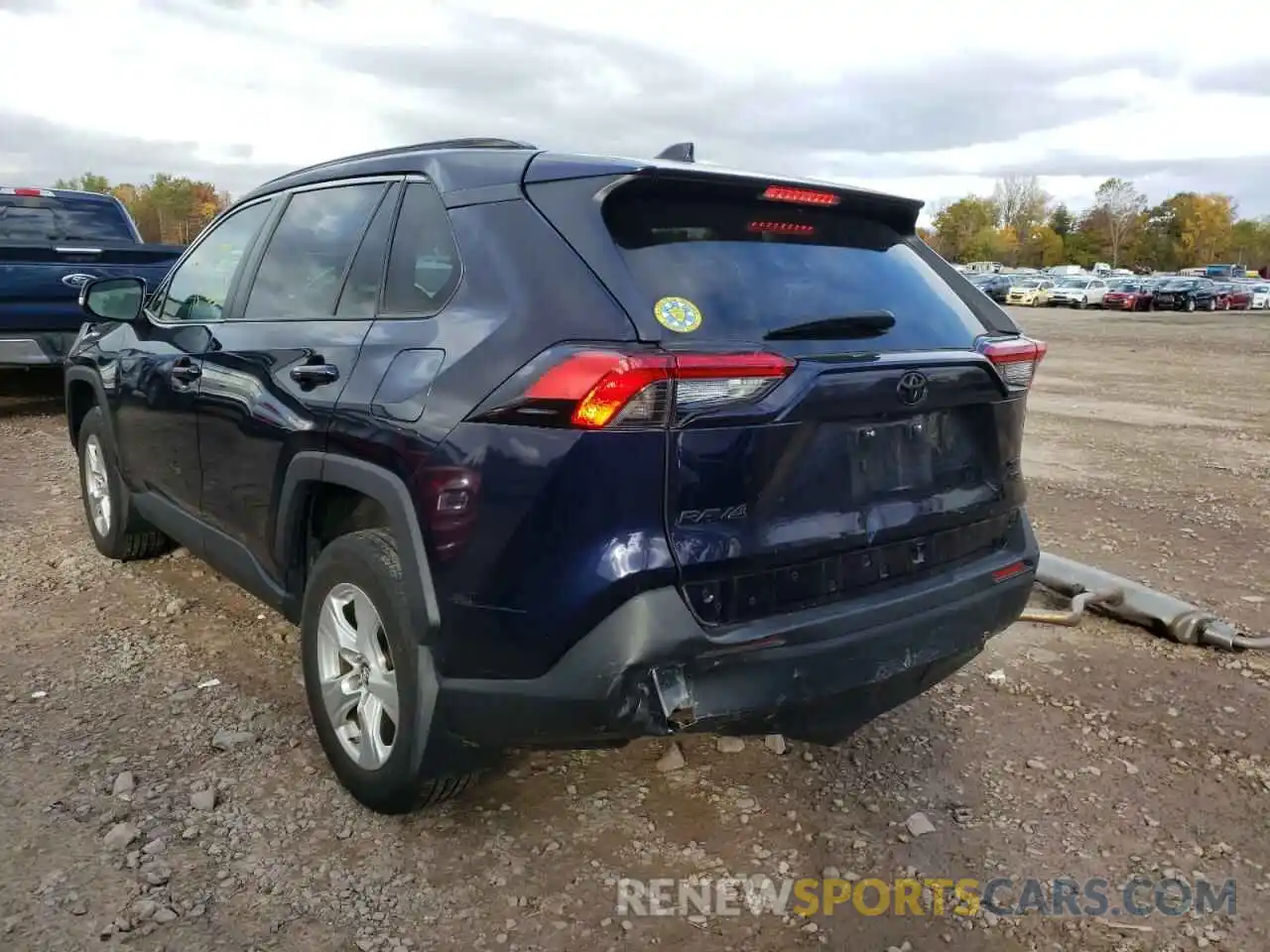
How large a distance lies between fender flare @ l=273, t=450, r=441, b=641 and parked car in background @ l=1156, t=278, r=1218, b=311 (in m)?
48.2

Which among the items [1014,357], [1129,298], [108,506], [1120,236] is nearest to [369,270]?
[1014,357]

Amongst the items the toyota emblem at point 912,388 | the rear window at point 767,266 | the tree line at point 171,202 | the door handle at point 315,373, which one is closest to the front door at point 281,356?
the door handle at point 315,373

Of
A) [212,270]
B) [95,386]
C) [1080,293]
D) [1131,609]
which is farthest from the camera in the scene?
[1080,293]

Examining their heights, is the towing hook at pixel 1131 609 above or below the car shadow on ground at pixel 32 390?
above

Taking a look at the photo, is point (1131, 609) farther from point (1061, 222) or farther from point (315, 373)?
point (1061, 222)

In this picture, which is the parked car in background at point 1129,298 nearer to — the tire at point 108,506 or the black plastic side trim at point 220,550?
the tire at point 108,506

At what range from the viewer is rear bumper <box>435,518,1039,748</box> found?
7.39 ft

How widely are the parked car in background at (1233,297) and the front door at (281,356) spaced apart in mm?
51207

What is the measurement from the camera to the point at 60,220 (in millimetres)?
10125

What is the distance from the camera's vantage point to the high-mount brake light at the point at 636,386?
221cm

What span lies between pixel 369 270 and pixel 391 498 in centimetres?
84

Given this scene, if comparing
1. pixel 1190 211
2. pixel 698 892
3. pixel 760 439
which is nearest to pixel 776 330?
pixel 760 439

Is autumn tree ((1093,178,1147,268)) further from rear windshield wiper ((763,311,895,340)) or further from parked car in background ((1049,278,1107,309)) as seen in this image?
rear windshield wiper ((763,311,895,340))

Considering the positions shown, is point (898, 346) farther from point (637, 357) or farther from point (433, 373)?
point (433, 373)
